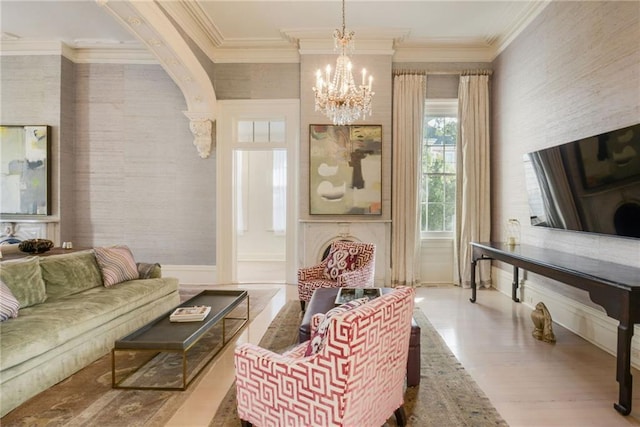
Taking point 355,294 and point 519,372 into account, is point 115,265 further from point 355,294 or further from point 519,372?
point 519,372

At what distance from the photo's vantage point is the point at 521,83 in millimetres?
4730

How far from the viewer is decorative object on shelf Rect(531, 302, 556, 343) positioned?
3377 mm

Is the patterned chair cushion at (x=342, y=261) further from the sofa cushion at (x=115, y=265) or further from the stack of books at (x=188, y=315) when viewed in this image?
the sofa cushion at (x=115, y=265)

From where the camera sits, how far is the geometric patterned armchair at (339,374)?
1506mm

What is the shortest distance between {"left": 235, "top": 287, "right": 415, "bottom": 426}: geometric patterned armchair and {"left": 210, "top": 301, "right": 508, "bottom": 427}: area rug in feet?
1.08

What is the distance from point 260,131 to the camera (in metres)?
6.08

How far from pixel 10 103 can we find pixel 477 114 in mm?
7495

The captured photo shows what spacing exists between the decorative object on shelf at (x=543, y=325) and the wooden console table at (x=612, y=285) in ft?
1.58

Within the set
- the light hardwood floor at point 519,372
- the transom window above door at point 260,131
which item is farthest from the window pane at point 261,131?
the light hardwood floor at point 519,372

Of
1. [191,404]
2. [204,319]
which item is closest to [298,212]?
[204,319]

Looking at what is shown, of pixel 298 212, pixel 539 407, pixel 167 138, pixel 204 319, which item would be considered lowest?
pixel 539 407

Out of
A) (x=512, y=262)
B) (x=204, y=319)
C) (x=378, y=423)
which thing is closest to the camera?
(x=378, y=423)

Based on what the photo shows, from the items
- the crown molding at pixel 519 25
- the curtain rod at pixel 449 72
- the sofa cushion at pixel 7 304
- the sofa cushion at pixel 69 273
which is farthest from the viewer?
the curtain rod at pixel 449 72

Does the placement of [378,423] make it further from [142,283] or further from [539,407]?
[142,283]
